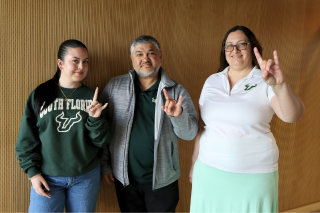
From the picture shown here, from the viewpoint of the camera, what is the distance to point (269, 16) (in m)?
2.55

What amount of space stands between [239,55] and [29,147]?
57.5 inches

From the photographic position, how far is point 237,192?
1315mm

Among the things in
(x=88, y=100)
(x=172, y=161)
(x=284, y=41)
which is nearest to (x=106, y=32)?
(x=88, y=100)

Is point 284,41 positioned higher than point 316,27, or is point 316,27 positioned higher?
point 316,27

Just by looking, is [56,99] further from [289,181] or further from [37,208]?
[289,181]

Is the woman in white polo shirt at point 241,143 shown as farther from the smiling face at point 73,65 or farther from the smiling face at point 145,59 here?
the smiling face at point 73,65

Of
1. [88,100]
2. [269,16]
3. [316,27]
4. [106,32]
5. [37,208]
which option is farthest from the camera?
[316,27]

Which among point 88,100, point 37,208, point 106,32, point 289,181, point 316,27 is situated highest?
point 316,27

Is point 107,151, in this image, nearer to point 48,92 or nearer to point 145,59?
point 48,92

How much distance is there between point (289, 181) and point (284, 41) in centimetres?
179

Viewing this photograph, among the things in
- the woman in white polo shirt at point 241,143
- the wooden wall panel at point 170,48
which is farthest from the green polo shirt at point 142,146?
the wooden wall panel at point 170,48

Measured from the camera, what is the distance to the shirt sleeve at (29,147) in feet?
4.60

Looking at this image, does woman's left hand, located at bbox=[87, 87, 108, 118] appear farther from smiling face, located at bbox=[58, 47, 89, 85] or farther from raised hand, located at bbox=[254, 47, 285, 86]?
raised hand, located at bbox=[254, 47, 285, 86]

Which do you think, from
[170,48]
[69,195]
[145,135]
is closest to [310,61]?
[170,48]
